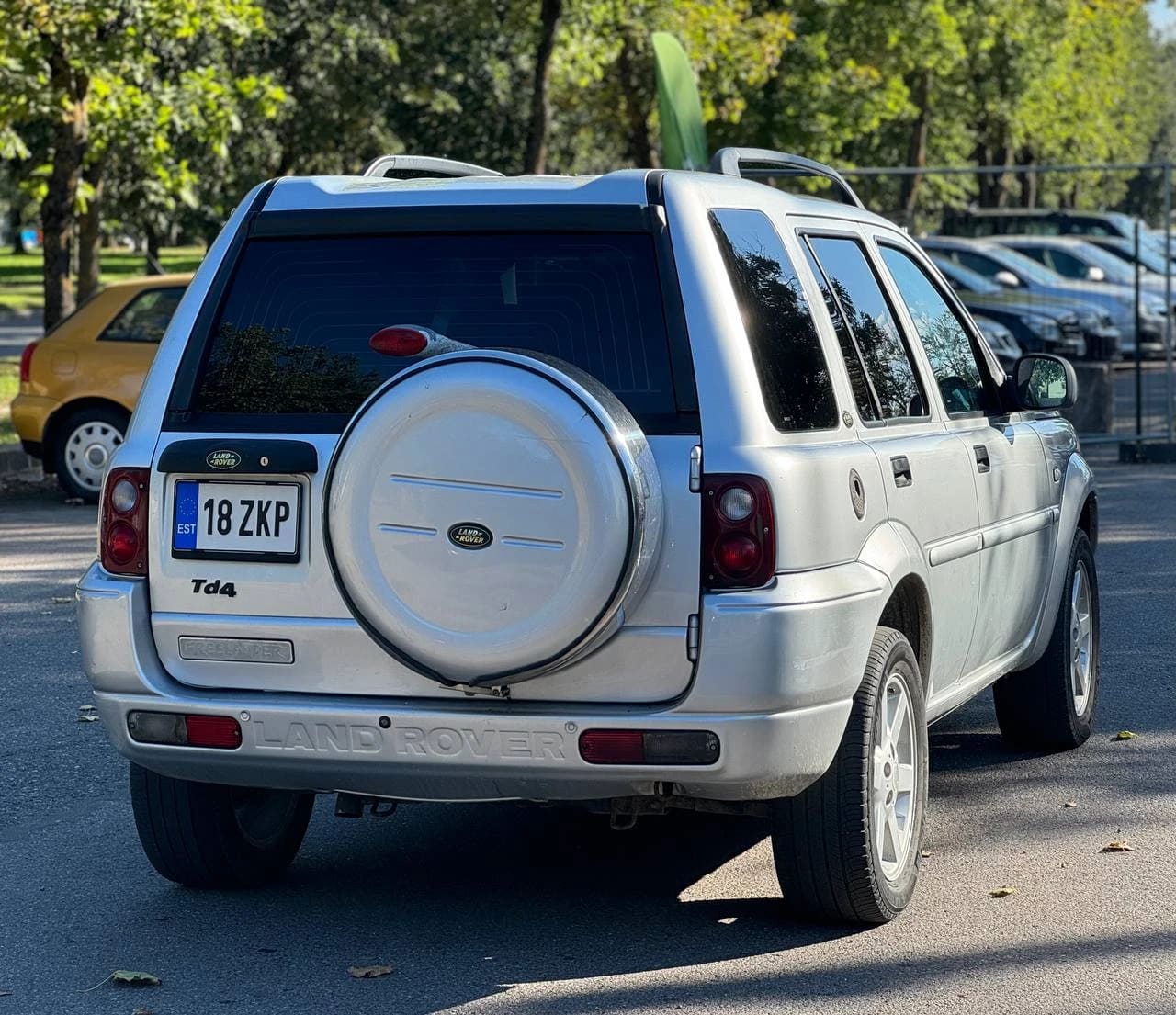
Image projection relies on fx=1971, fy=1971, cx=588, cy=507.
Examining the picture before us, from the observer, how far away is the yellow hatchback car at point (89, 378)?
15062 millimetres

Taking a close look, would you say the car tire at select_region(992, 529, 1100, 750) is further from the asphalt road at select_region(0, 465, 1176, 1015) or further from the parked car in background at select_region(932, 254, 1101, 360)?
the parked car in background at select_region(932, 254, 1101, 360)

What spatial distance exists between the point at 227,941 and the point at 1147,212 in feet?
283

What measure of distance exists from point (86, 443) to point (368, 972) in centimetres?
1121

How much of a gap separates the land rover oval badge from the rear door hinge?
45 cm

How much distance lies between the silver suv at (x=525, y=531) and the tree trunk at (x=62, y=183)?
1482cm

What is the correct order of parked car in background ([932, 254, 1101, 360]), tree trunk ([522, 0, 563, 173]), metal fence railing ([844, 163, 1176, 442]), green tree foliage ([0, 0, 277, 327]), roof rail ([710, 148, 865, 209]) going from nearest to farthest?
roof rail ([710, 148, 865, 209]) → green tree foliage ([0, 0, 277, 327]) → metal fence railing ([844, 163, 1176, 442]) → parked car in background ([932, 254, 1101, 360]) → tree trunk ([522, 0, 563, 173])

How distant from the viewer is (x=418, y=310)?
182 inches

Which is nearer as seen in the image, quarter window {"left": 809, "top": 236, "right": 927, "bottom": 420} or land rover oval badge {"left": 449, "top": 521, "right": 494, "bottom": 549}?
land rover oval badge {"left": 449, "top": 521, "right": 494, "bottom": 549}

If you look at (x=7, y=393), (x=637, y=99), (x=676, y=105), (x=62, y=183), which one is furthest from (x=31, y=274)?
(x=62, y=183)

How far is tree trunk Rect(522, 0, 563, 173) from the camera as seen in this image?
79.2 feet

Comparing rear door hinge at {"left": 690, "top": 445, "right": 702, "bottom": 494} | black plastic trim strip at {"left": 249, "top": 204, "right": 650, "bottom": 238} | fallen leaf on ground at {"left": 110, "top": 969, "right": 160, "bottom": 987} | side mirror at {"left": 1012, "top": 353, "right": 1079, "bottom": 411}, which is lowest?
fallen leaf on ground at {"left": 110, "top": 969, "right": 160, "bottom": 987}

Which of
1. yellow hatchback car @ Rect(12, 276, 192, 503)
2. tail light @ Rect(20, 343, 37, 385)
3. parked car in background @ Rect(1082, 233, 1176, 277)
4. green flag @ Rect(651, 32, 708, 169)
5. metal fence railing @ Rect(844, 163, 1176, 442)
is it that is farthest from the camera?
parked car in background @ Rect(1082, 233, 1176, 277)

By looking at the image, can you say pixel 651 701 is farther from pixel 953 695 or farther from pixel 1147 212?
pixel 1147 212

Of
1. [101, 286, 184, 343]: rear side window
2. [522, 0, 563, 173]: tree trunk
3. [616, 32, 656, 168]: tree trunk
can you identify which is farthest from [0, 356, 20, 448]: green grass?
[616, 32, 656, 168]: tree trunk
